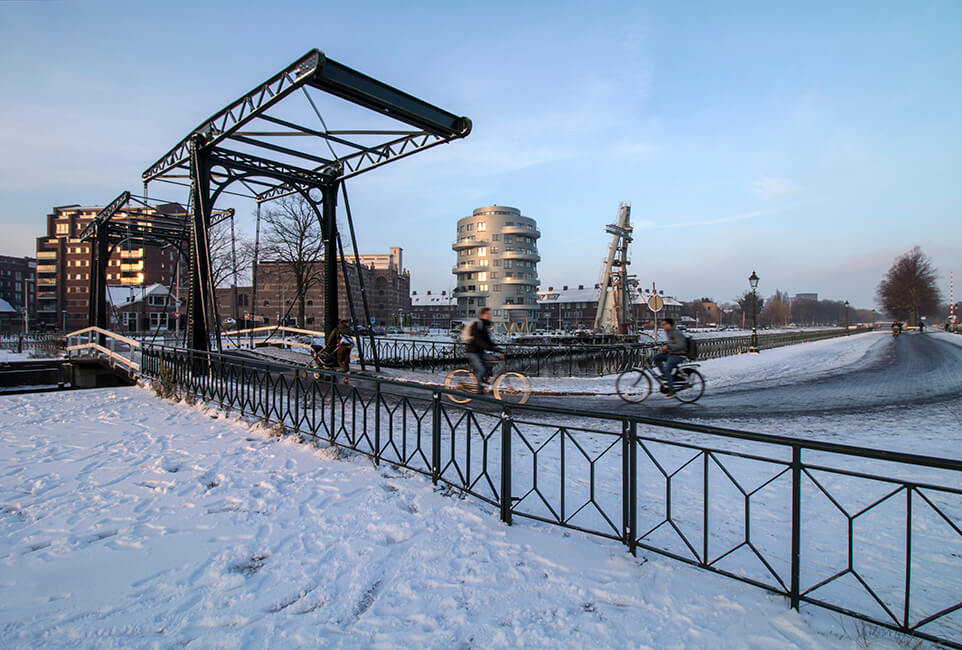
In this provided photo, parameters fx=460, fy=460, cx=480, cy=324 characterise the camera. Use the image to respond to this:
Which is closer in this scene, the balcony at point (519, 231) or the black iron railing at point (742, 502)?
the black iron railing at point (742, 502)

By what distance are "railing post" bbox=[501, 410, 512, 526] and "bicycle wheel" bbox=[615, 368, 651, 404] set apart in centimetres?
786

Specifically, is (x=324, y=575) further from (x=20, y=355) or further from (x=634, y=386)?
(x=20, y=355)

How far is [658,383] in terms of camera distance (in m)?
11.8

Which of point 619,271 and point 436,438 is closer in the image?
point 436,438

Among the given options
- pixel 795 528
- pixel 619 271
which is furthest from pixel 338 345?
pixel 619 271

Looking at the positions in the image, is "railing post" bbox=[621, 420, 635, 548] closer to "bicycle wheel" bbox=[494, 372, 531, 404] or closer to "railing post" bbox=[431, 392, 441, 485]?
"railing post" bbox=[431, 392, 441, 485]

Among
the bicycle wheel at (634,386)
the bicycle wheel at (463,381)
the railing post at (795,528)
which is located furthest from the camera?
the bicycle wheel at (634,386)

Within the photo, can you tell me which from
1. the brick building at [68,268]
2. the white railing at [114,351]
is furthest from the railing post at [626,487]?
the brick building at [68,268]

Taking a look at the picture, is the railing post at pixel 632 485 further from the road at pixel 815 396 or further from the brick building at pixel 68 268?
the brick building at pixel 68 268

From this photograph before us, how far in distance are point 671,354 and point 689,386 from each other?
1.06 meters

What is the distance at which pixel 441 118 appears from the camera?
1010cm

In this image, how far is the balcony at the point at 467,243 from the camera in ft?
258

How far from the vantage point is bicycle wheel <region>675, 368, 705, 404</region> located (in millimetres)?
11180

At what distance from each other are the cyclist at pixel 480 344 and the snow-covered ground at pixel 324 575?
15.2 feet
